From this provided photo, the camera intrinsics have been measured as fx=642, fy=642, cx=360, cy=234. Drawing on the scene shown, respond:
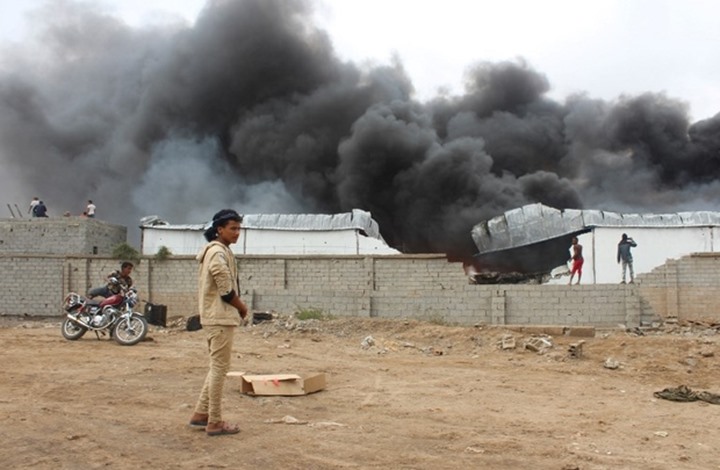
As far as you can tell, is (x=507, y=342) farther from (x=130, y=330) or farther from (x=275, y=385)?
(x=130, y=330)

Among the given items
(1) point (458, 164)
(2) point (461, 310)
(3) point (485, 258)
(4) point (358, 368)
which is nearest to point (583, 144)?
(1) point (458, 164)

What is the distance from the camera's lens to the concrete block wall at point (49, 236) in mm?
21172

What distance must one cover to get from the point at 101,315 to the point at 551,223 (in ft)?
53.3

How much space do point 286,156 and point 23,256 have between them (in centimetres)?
1940

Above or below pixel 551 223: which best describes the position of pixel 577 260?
below

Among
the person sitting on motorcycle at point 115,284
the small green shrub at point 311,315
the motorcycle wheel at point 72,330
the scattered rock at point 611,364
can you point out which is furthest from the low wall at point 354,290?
the scattered rock at point 611,364

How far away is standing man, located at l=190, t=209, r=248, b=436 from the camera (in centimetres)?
455

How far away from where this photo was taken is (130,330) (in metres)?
11.0

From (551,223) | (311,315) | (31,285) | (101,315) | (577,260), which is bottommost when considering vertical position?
(311,315)

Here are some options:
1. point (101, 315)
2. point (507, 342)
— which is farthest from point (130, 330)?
point (507, 342)

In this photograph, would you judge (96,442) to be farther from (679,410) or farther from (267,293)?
(267,293)

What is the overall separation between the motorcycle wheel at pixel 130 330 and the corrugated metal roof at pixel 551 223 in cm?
1557

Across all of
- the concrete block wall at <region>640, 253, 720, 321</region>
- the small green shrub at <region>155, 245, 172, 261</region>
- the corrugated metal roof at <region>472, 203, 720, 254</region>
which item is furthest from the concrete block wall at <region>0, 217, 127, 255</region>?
the concrete block wall at <region>640, 253, 720, 321</region>

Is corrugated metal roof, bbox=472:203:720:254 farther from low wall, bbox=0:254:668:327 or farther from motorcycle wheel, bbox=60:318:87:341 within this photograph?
motorcycle wheel, bbox=60:318:87:341
